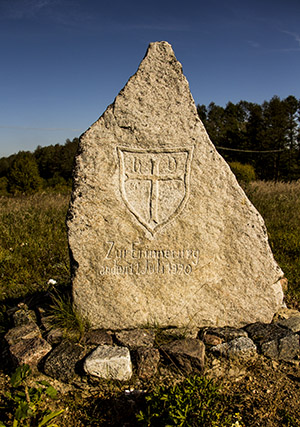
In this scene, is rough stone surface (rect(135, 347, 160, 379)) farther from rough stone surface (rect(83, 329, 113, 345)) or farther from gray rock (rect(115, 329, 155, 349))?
rough stone surface (rect(83, 329, 113, 345))

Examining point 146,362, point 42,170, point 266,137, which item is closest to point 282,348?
point 146,362

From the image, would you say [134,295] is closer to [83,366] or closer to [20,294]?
[83,366]

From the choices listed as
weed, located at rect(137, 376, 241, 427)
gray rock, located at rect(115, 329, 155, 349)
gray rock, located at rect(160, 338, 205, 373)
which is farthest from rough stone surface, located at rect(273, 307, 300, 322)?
weed, located at rect(137, 376, 241, 427)

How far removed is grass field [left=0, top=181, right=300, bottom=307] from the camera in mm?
4816

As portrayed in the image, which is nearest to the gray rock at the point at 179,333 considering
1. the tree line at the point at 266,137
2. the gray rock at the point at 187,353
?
the gray rock at the point at 187,353

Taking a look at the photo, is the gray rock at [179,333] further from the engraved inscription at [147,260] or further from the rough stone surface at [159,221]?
the engraved inscription at [147,260]

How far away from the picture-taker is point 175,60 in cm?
332

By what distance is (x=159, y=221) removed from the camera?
11.0 ft

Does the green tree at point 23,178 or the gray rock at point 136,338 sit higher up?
the green tree at point 23,178

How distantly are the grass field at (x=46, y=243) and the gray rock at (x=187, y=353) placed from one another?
70.3 inches

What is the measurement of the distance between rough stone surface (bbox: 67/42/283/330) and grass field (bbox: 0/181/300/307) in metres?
1.37

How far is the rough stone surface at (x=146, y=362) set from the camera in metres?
2.95

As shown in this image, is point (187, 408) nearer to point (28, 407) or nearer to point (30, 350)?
point (28, 407)

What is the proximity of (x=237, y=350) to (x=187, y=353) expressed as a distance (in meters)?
0.48
